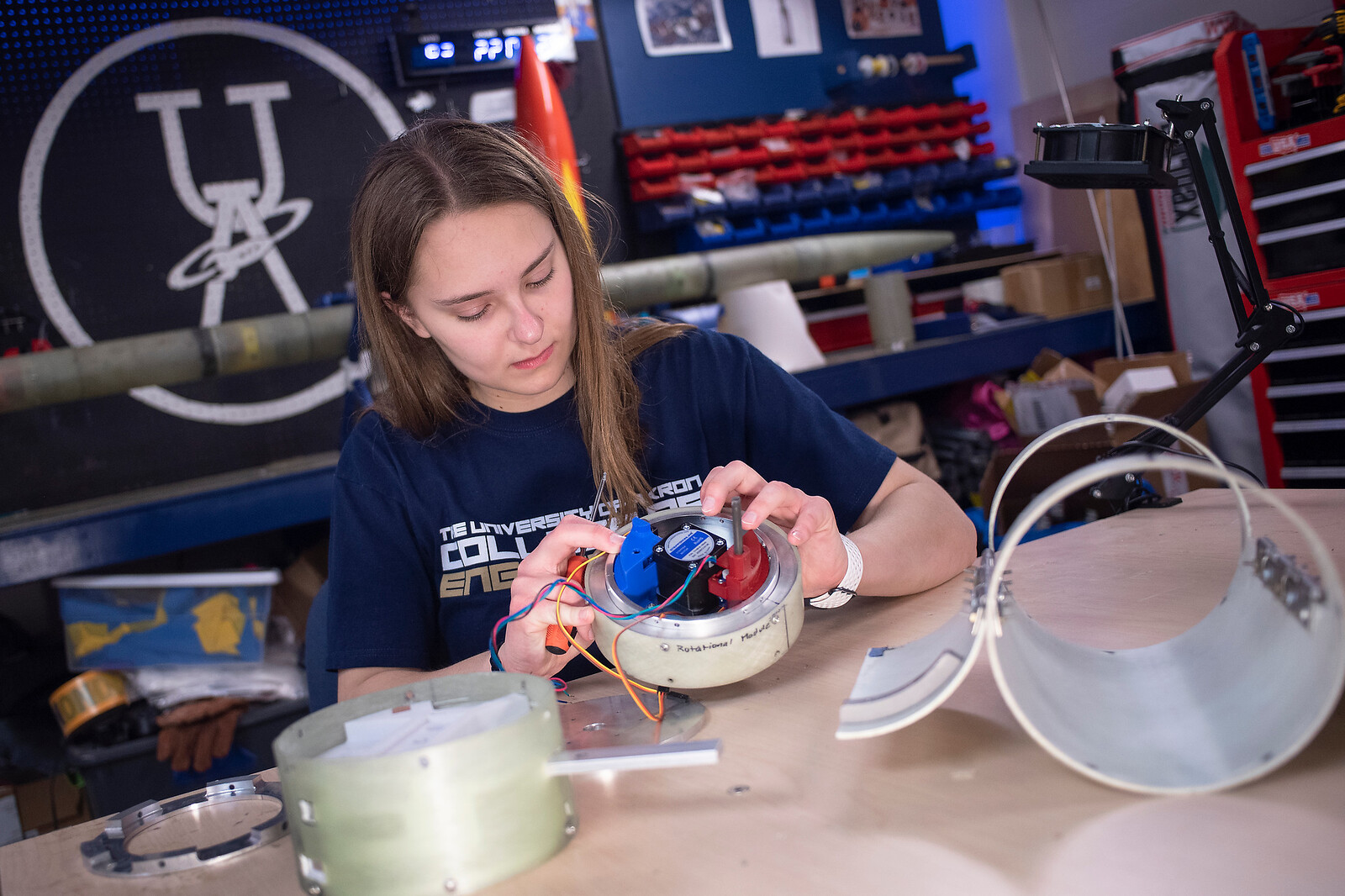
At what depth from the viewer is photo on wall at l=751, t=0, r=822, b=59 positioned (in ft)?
11.3

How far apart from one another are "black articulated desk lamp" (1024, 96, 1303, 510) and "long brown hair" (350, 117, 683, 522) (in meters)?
0.54

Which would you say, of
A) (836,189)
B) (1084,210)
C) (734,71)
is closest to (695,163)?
(836,189)

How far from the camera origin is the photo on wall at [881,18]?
361cm

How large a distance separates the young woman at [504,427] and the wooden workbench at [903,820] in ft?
0.80

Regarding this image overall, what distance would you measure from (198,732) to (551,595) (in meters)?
1.60

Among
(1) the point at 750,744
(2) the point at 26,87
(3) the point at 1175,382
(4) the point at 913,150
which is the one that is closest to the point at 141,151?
(2) the point at 26,87

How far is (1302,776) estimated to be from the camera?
53 cm

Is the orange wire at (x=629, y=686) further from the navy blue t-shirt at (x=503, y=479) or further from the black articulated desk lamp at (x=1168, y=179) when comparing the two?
the black articulated desk lamp at (x=1168, y=179)

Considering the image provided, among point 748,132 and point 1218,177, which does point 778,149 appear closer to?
point 748,132

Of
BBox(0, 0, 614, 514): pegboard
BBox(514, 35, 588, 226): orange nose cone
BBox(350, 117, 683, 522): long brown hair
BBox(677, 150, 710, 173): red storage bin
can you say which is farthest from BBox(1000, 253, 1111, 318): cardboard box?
BBox(350, 117, 683, 522): long brown hair

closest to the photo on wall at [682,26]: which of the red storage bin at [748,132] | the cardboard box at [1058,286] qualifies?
the red storage bin at [748,132]

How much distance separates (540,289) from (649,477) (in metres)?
0.28

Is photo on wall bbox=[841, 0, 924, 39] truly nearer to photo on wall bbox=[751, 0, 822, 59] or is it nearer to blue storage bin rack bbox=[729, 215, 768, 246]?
photo on wall bbox=[751, 0, 822, 59]

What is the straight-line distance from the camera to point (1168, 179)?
1.13 metres
